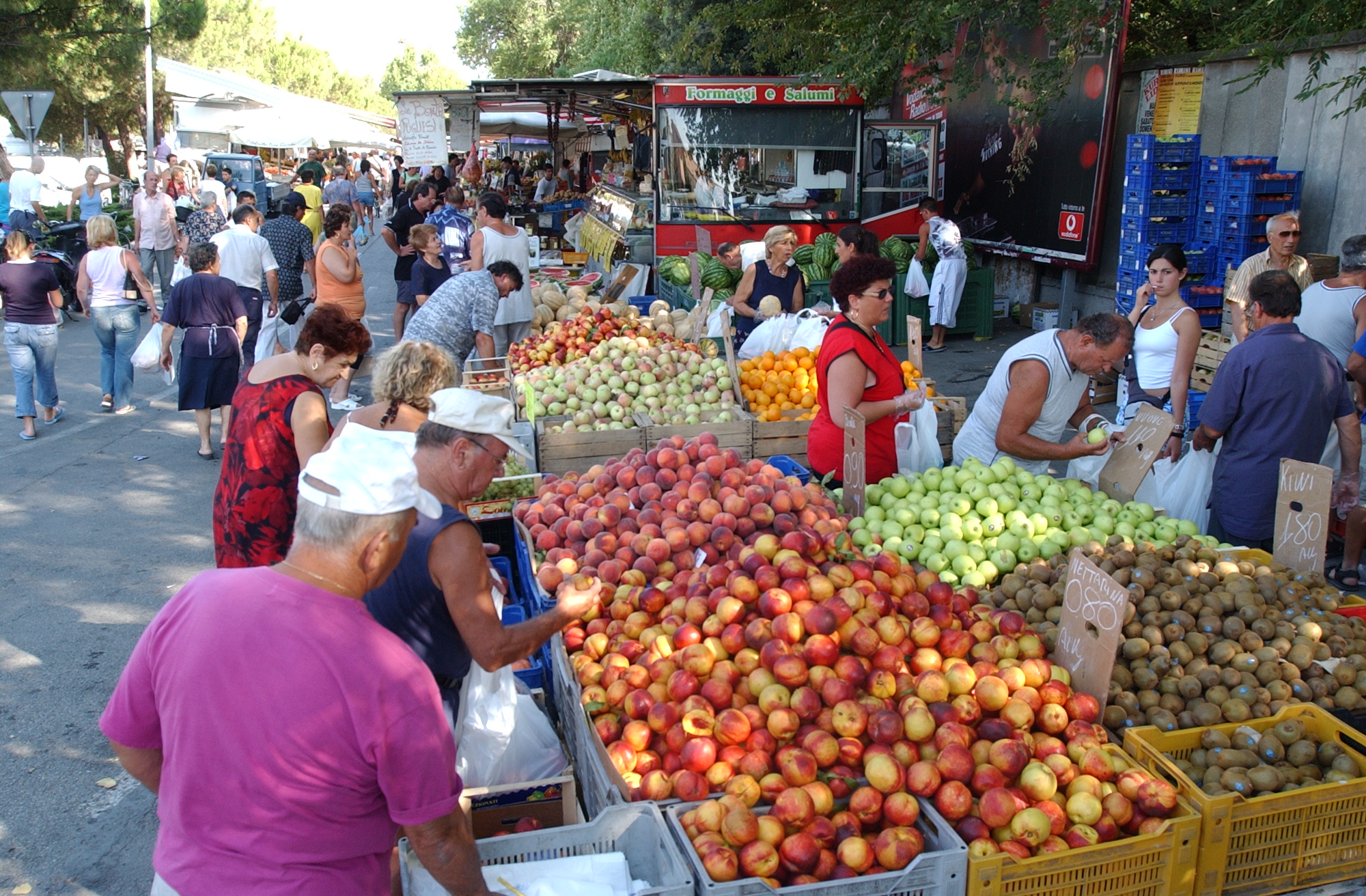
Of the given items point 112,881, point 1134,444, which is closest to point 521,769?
point 112,881

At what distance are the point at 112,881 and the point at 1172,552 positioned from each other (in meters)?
4.24

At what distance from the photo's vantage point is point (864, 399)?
4.62 metres

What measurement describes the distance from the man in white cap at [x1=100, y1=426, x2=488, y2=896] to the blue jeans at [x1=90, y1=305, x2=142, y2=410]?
8.43 meters

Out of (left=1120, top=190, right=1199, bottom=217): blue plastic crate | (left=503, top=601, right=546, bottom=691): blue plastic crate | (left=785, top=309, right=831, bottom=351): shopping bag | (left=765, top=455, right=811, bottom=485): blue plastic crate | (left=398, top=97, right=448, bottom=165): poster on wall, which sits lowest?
(left=503, top=601, right=546, bottom=691): blue plastic crate

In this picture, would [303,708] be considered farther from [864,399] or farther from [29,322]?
[29,322]

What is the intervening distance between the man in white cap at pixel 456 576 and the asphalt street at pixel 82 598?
2.49 ft

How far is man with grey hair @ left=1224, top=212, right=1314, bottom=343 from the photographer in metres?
6.19

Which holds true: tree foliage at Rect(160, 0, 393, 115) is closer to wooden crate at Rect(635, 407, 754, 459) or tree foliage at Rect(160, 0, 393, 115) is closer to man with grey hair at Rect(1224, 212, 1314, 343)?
wooden crate at Rect(635, 407, 754, 459)

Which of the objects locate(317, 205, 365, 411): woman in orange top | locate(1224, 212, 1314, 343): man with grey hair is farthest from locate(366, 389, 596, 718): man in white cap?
locate(317, 205, 365, 411): woman in orange top

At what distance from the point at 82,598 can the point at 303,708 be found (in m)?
4.87

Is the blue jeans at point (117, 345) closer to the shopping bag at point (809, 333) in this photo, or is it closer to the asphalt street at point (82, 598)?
the asphalt street at point (82, 598)

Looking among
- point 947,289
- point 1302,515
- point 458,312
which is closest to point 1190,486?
point 1302,515

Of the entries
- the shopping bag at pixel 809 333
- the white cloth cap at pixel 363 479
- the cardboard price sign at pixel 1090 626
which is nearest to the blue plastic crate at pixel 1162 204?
Answer: the shopping bag at pixel 809 333

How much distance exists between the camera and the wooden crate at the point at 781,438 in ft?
20.1
